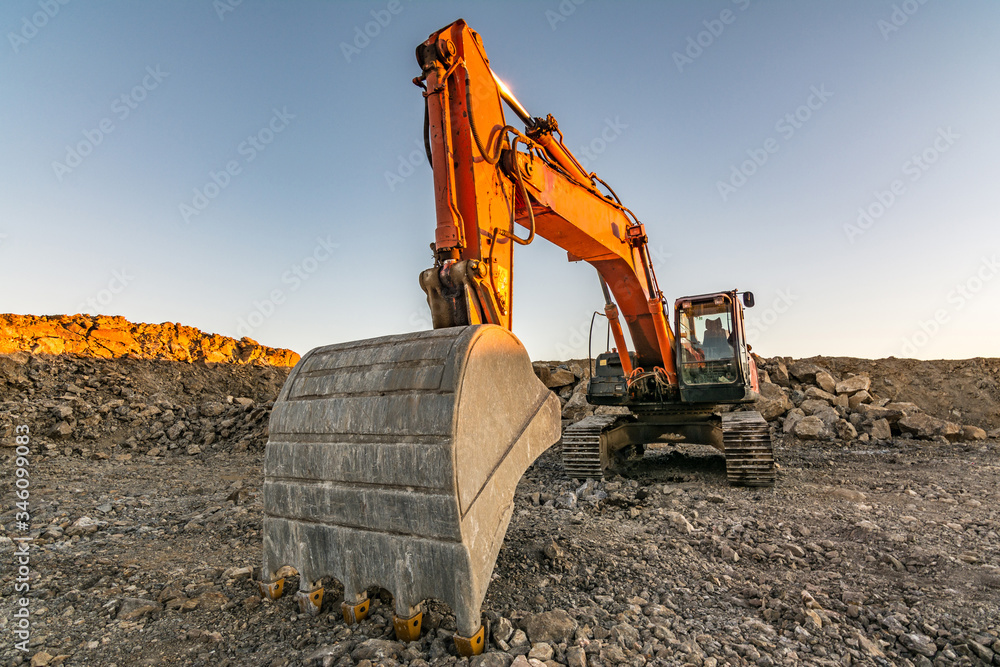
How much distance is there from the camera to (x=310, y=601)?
235 cm

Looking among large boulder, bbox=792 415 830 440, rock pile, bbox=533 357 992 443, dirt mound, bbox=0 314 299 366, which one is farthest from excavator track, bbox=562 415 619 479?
dirt mound, bbox=0 314 299 366

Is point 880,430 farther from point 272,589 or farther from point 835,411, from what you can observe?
point 272,589

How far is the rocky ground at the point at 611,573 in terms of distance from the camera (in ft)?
7.04

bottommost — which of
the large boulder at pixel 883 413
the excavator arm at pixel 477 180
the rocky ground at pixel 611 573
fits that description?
the rocky ground at pixel 611 573

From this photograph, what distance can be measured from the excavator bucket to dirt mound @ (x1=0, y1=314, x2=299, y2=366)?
14.2 metres

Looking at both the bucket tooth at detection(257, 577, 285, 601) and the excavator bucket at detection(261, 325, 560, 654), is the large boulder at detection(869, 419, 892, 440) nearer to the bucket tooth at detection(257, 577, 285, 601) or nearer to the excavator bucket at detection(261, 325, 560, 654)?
the excavator bucket at detection(261, 325, 560, 654)

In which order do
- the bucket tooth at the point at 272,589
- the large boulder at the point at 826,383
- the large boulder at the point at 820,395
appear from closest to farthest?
the bucket tooth at the point at 272,589 → the large boulder at the point at 820,395 → the large boulder at the point at 826,383

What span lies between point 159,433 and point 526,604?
405 inches

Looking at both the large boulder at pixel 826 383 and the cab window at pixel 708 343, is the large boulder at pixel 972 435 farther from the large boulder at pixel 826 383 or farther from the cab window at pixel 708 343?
Result: the cab window at pixel 708 343

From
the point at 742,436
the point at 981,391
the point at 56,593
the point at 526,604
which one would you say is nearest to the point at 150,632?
the point at 56,593

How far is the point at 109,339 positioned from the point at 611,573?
53.4ft

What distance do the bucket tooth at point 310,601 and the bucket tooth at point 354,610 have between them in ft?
0.53

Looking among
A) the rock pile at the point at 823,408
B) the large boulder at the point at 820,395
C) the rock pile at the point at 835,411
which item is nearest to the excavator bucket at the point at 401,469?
the rock pile at the point at 823,408

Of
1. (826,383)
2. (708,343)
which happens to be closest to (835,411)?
(826,383)
